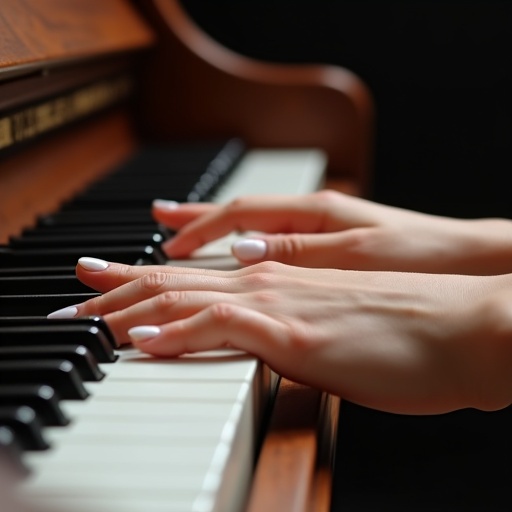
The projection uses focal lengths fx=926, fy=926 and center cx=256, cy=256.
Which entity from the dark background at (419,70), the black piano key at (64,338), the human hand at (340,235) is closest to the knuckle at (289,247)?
the human hand at (340,235)

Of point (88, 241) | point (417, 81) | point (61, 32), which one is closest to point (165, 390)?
point (88, 241)

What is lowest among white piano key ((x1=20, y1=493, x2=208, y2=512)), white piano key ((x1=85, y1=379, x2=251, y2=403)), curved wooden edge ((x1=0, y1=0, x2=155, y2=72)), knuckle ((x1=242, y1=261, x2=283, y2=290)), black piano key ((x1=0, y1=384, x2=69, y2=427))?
white piano key ((x1=85, y1=379, x2=251, y2=403))

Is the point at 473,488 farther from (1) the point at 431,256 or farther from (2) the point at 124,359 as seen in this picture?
(2) the point at 124,359

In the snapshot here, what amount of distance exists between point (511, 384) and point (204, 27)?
6.83 feet

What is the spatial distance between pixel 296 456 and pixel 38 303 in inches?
14.1

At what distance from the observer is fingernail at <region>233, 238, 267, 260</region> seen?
1.14 metres

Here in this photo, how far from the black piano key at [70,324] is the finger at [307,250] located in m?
0.29

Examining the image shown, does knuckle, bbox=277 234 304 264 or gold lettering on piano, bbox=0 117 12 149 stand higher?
gold lettering on piano, bbox=0 117 12 149

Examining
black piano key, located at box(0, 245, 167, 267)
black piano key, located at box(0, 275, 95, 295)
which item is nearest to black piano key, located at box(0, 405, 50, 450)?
black piano key, located at box(0, 275, 95, 295)

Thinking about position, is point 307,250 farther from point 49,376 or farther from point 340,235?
point 49,376

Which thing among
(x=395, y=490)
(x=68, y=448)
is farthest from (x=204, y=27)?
(x=68, y=448)

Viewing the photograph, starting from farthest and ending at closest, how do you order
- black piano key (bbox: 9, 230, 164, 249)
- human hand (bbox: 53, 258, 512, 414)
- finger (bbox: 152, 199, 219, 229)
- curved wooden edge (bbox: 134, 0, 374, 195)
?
1. curved wooden edge (bbox: 134, 0, 374, 195)
2. finger (bbox: 152, 199, 219, 229)
3. black piano key (bbox: 9, 230, 164, 249)
4. human hand (bbox: 53, 258, 512, 414)

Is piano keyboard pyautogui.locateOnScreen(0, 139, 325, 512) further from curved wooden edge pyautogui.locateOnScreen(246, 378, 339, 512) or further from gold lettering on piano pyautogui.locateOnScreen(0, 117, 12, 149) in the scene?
gold lettering on piano pyautogui.locateOnScreen(0, 117, 12, 149)

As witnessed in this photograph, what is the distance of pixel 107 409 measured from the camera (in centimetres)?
Result: 75
